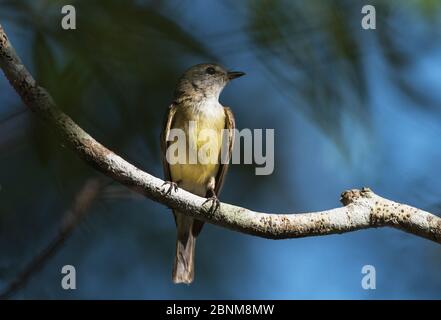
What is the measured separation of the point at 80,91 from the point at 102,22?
0.26 m

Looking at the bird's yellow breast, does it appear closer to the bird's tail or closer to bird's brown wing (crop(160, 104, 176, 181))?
bird's brown wing (crop(160, 104, 176, 181))

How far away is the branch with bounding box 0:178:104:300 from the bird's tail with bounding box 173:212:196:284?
2.15 m

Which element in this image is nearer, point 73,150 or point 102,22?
point 102,22

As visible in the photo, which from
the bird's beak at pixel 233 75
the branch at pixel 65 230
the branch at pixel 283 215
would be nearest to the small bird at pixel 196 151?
the bird's beak at pixel 233 75

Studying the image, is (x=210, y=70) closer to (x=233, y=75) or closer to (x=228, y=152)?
(x=233, y=75)

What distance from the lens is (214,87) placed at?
5.83m

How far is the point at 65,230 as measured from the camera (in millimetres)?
3037

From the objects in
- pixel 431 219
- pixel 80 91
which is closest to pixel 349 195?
pixel 431 219

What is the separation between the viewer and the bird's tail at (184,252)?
5.27 metres

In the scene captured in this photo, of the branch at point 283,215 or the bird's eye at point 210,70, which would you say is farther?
the bird's eye at point 210,70

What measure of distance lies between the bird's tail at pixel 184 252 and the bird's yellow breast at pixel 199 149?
287mm

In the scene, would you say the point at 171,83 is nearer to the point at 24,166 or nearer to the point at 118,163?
the point at 118,163

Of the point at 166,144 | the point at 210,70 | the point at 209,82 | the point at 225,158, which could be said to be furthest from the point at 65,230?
the point at 209,82

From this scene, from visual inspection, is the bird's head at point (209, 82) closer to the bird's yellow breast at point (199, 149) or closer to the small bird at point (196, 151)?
the small bird at point (196, 151)
